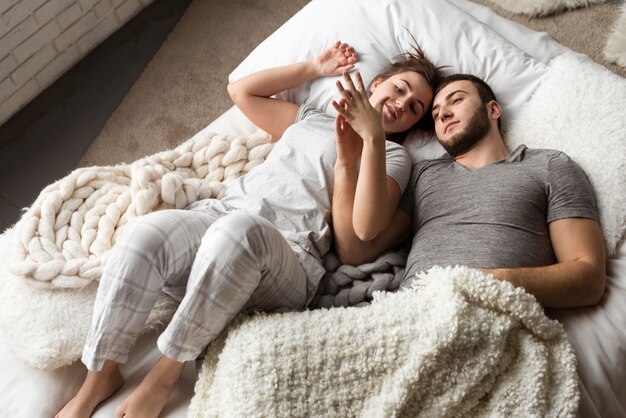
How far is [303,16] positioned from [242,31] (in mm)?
771

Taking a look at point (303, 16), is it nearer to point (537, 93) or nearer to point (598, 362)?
point (537, 93)

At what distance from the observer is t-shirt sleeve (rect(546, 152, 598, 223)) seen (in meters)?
1.37

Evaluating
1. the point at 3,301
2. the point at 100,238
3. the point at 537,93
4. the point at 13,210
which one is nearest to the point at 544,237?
the point at 537,93

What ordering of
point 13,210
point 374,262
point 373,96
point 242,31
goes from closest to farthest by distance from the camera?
point 374,262 → point 373,96 → point 13,210 → point 242,31

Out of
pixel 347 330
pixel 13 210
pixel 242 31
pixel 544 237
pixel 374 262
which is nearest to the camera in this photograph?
pixel 347 330

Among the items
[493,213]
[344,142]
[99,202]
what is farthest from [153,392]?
[493,213]

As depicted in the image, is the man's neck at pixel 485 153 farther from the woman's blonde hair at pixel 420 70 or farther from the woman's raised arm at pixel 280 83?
the woman's raised arm at pixel 280 83

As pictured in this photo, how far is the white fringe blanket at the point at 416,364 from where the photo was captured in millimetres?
1157

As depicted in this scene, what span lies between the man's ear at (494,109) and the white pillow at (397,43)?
9cm

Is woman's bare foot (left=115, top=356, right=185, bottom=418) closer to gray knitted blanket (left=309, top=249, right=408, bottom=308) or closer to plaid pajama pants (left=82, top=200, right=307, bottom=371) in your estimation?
plaid pajama pants (left=82, top=200, right=307, bottom=371)

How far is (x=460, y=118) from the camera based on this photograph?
5.08ft

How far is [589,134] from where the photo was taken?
1510 mm

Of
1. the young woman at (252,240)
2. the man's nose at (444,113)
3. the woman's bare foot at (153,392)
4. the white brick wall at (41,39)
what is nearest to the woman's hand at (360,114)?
the young woman at (252,240)

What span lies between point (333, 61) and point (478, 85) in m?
0.37
